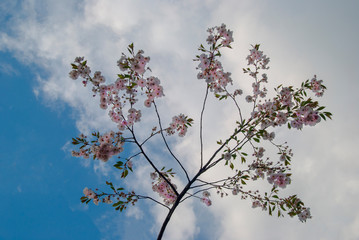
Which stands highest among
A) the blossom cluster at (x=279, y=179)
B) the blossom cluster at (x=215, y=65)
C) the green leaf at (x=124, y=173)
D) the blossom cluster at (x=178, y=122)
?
the blossom cluster at (x=215, y=65)

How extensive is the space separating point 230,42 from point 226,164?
121 inches

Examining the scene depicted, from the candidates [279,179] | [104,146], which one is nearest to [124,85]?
[104,146]

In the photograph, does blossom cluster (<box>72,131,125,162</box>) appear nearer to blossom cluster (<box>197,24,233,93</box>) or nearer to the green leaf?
the green leaf

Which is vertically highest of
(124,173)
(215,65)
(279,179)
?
(215,65)

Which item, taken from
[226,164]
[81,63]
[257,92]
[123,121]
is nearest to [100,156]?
[123,121]

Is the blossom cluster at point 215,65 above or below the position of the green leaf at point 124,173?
above

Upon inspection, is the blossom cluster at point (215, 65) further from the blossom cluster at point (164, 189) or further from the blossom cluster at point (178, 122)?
the blossom cluster at point (164, 189)

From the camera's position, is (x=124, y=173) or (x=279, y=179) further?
(x=279, y=179)

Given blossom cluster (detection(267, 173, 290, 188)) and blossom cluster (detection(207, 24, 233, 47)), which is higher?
blossom cluster (detection(207, 24, 233, 47))

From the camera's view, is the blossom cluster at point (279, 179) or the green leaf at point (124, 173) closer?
the green leaf at point (124, 173)

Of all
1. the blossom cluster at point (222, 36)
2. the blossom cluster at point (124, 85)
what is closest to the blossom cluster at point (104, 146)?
the blossom cluster at point (124, 85)

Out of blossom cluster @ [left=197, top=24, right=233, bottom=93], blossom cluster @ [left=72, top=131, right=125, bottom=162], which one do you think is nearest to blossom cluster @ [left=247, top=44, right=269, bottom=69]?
blossom cluster @ [left=197, top=24, right=233, bottom=93]

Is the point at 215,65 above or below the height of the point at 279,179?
above

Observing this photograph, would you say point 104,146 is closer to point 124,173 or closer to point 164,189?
point 124,173
